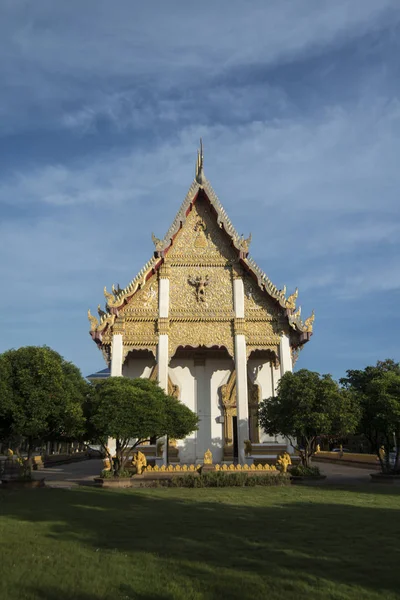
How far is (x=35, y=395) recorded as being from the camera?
14297mm

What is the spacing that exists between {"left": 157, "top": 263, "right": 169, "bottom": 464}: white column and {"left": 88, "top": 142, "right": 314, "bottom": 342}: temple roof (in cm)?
59

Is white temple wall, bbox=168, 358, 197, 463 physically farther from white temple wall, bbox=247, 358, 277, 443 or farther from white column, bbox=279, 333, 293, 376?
white column, bbox=279, 333, 293, 376

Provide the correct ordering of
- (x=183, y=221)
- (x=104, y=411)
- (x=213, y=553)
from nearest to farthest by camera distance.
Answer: (x=213, y=553) → (x=104, y=411) → (x=183, y=221)

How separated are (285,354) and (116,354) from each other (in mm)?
7067

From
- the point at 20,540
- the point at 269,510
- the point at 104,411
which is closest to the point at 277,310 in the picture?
the point at 104,411

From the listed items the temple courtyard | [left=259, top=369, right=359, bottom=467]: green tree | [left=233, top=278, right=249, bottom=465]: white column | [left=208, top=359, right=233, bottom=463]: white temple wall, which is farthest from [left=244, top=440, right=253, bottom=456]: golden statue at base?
the temple courtyard

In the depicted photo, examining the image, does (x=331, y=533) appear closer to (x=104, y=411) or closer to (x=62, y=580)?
(x=62, y=580)

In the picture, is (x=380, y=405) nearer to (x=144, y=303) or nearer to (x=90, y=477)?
(x=144, y=303)

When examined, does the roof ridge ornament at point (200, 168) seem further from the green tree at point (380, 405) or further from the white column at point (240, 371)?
the green tree at point (380, 405)

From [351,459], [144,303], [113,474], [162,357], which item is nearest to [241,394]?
[162,357]

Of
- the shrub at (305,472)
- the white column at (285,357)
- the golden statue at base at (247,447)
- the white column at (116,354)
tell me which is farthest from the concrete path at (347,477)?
the white column at (116,354)

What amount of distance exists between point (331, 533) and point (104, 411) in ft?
31.9

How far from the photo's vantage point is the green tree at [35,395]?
14.3 meters

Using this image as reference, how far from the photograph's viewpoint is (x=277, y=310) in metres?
22.3
